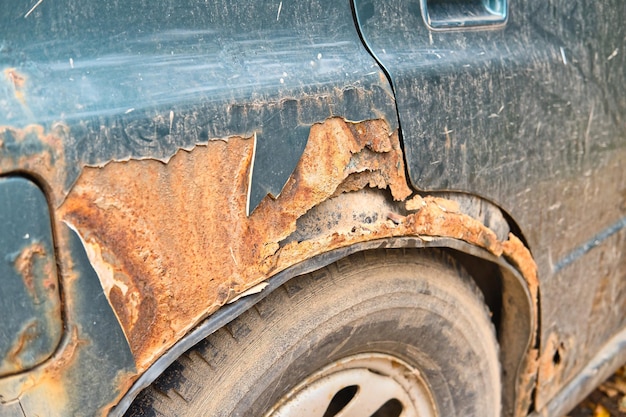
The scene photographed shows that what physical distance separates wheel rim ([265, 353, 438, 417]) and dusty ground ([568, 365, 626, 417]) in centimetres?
133

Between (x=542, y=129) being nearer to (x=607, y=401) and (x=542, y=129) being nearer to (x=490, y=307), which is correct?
(x=490, y=307)

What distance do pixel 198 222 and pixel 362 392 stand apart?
693mm

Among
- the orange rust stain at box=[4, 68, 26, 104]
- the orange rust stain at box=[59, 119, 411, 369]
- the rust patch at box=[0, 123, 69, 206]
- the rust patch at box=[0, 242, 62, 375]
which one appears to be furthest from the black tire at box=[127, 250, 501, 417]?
the orange rust stain at box=[4, 68, 26, 104]

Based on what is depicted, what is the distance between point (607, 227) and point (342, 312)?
43.0 inches

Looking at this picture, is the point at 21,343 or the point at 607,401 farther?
the point at 607,401

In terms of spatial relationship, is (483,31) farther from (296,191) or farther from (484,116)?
(296,191)

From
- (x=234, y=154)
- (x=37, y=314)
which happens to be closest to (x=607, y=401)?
(x=234, y=154)

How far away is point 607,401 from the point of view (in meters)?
2.85

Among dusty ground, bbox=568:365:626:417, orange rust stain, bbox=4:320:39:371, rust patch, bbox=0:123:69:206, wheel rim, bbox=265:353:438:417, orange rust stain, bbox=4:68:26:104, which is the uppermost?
orange rust stain, bbox=4:68:26:104

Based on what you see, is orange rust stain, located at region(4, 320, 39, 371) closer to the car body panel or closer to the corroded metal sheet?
the corroded metal sheet

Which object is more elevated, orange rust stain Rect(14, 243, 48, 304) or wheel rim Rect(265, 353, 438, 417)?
orange rust stain Rect(14, 243, 48, 304)

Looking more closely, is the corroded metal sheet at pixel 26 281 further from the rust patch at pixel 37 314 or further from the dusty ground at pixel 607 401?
the dusty ground at pixel 607 401

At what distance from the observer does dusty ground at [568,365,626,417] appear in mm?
2762

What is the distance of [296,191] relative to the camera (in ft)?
4.00
